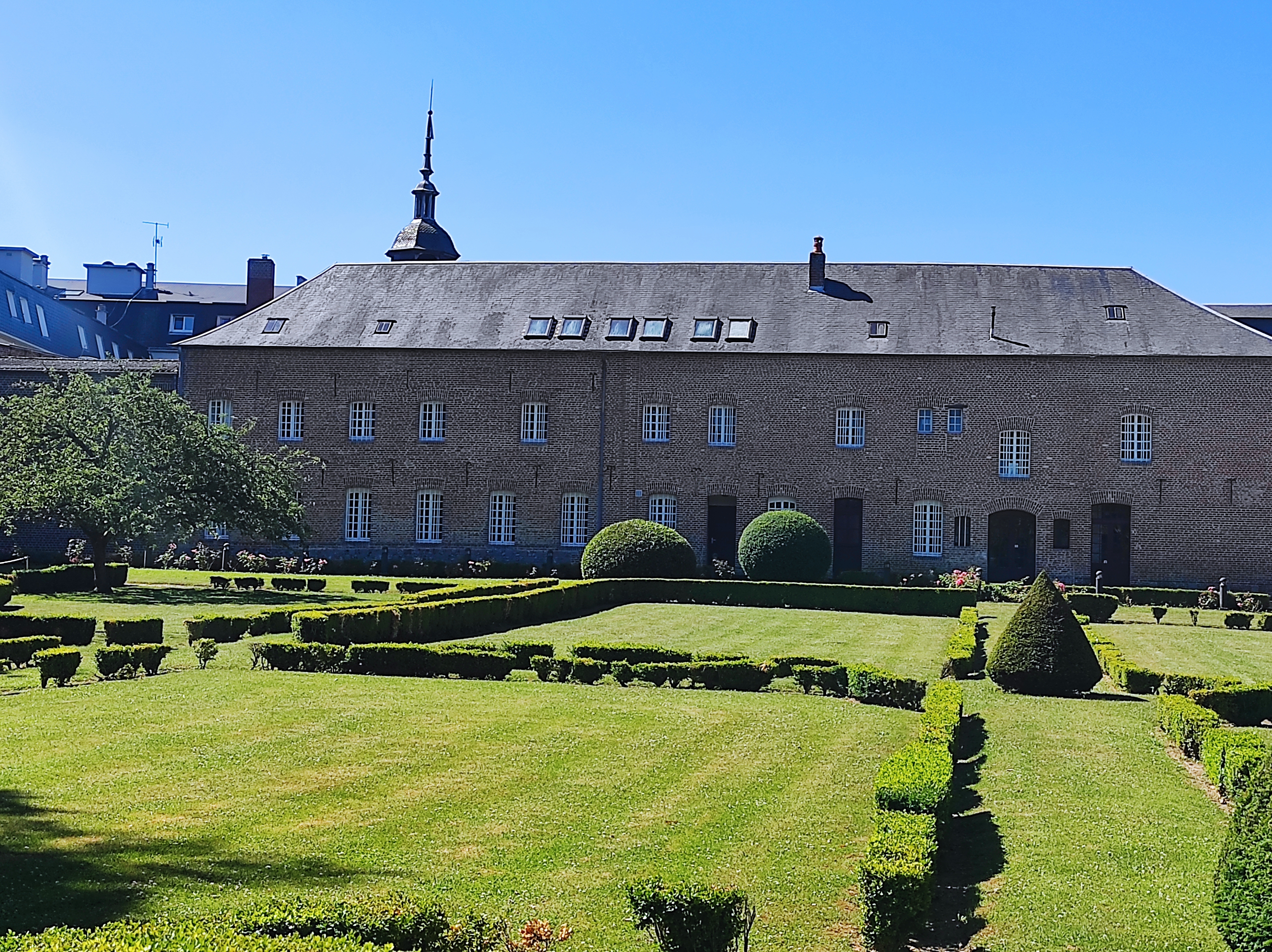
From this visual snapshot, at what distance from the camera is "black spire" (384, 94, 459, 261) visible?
49375 mm

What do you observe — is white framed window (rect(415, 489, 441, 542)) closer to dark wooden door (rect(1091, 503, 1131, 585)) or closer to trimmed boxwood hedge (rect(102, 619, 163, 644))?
dark wooden door (rect(1091, 503, 1131, 585))

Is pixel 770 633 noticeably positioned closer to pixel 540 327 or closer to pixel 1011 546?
pixel 1011 546

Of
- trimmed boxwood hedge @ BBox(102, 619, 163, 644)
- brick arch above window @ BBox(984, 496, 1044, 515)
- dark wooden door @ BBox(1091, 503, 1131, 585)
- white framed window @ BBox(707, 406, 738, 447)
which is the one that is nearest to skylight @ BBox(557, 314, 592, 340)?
white framed window @ BBox(707, 406, 738, 447)

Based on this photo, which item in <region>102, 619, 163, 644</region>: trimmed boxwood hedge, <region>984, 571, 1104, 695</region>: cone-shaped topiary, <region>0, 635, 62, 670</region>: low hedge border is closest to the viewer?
<region>0, 635, 62, 670</region>: low hedge border

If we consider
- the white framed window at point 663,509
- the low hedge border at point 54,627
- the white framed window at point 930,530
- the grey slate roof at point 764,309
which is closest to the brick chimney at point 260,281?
the grey slate roof at point 764,309

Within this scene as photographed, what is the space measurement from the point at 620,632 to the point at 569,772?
399 inches

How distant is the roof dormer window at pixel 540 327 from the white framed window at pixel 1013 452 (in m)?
11.6

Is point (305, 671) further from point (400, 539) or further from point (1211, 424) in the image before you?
point (1211, 424)

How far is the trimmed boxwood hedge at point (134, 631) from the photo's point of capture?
14531 millimetres

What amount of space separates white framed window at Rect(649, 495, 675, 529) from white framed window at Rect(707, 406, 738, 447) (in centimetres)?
174

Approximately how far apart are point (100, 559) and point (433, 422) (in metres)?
11.7

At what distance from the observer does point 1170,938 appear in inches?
246

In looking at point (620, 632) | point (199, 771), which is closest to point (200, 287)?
point (620, 632)

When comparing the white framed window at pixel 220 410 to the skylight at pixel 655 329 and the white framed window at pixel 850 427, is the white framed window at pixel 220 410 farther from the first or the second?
the white framed window at pixel 850 427
